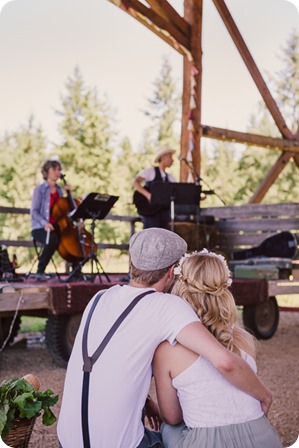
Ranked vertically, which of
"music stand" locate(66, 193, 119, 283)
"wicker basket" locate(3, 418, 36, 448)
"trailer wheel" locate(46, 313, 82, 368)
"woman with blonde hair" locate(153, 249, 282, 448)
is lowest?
"trailer wheel" locate(46, 313, 82, 368)

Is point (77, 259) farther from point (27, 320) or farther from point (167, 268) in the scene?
point (167, 268)

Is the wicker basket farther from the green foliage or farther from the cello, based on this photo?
the green foliage

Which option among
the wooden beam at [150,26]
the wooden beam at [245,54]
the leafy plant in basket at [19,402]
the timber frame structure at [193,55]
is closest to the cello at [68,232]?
the wooden beam at [150,26]

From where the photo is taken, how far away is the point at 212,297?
6.70 feet

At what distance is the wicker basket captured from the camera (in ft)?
7.84

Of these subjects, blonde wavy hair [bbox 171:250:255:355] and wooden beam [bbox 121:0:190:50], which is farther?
wooden beam [bbox 121:0:190:50]

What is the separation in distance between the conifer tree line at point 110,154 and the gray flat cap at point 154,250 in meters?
18.6

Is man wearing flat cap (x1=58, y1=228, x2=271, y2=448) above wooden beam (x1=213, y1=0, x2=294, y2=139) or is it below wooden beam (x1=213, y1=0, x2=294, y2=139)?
below

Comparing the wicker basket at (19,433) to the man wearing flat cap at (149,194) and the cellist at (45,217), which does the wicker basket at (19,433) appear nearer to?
the cellist at (45,217)

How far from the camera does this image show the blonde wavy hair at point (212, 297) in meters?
2.01

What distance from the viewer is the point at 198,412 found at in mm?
1914

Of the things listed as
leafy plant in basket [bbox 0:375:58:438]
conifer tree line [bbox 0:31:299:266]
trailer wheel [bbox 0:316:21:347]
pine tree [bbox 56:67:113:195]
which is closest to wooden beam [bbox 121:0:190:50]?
trailer wheel [bbox 0:316:21:347]

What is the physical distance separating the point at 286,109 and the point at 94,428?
22.9 metres

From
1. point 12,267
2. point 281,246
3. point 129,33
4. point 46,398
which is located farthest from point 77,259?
point 129,33
